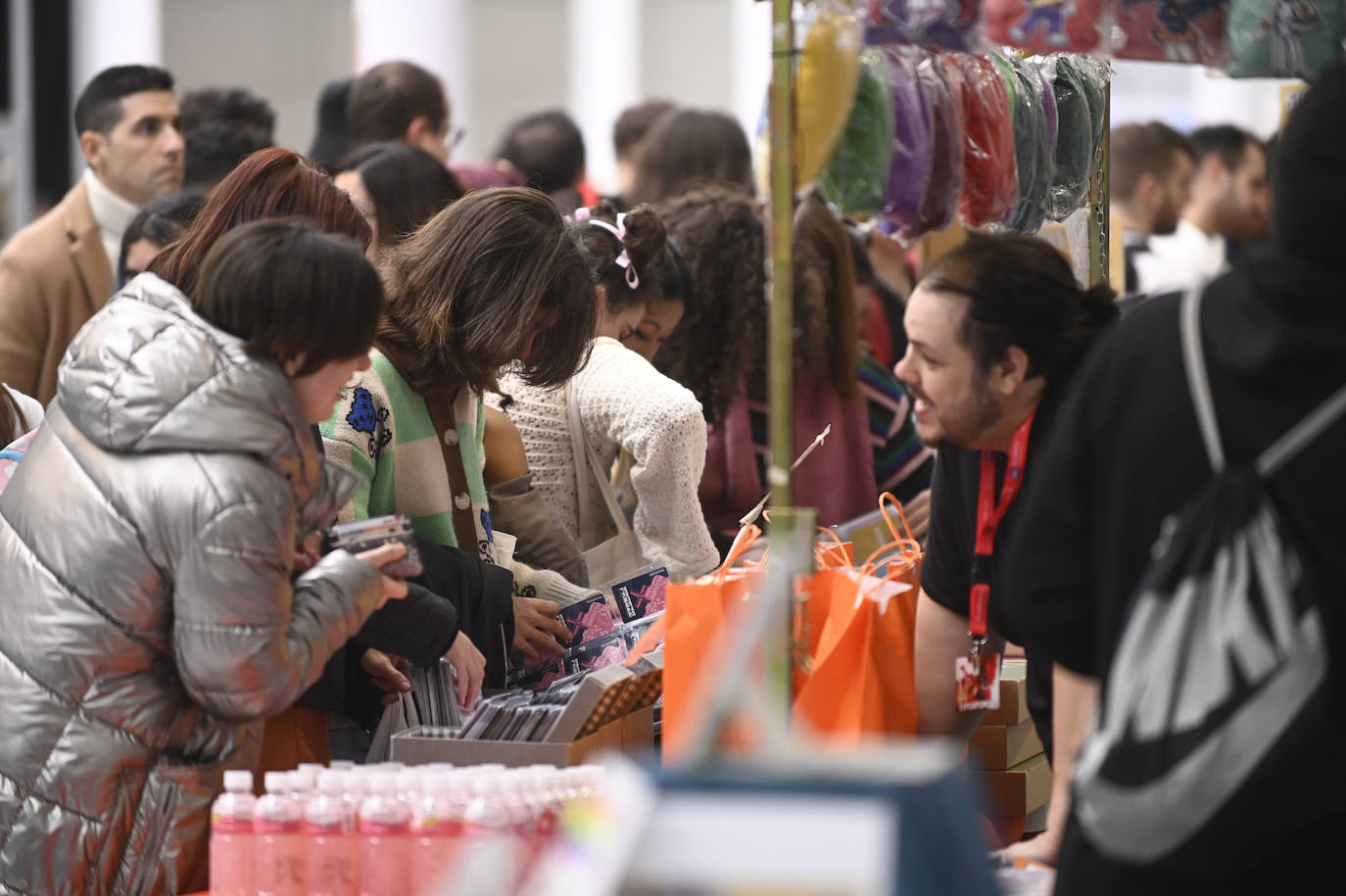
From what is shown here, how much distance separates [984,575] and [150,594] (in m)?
1.24

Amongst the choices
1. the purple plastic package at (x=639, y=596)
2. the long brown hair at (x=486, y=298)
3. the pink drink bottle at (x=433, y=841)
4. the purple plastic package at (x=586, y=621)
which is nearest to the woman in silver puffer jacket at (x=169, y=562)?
the pink drink bottle at (x=433, y=841)

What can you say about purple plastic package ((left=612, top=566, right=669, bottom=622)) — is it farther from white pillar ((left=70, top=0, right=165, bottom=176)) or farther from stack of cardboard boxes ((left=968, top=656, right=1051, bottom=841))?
white pillar ((left=70, top=0, right=165, bottom=176))

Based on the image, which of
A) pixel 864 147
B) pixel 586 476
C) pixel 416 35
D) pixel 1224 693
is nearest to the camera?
pixel 1224 693

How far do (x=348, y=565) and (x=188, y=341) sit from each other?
0.38m

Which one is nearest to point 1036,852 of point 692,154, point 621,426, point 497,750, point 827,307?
point 497,750

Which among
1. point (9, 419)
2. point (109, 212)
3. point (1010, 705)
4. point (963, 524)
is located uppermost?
point (109, 212)

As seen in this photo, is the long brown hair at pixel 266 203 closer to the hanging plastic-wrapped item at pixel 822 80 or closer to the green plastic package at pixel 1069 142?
the hanging plastic-wrapped item at pixel 822 80

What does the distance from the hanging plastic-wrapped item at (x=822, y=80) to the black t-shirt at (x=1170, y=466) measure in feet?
1.94

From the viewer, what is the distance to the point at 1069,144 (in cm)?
315

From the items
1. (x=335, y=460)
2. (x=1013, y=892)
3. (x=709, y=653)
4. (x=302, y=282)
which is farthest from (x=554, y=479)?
(x=1013, y=892)

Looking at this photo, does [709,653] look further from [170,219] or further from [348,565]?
[170,219]

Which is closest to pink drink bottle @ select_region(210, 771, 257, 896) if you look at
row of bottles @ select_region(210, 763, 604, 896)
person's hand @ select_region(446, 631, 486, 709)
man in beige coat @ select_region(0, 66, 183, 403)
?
row of bottles @ select_region(210, 763, 604, 896)

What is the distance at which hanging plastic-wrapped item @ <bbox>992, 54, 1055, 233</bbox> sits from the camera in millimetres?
2961

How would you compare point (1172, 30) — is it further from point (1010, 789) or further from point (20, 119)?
point (20, 119)
